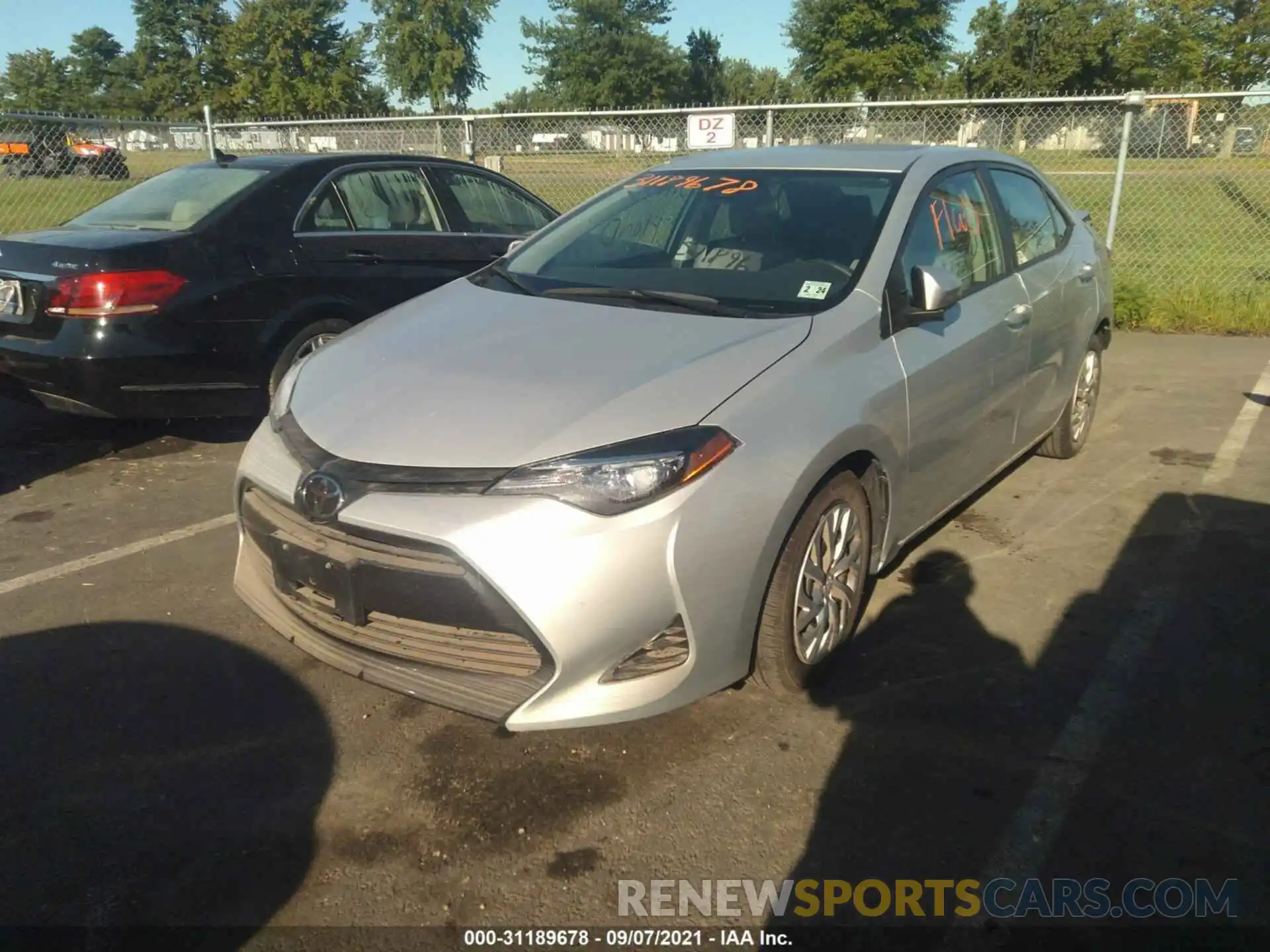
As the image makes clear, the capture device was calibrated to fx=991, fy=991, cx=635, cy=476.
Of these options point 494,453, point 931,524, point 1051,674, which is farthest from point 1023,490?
point 494,453

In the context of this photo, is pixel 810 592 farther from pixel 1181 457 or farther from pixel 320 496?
pixel 1181 457

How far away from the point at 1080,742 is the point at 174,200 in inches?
210

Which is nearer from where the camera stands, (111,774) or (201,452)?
(111,774)

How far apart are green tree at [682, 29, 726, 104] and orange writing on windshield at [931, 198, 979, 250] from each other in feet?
248

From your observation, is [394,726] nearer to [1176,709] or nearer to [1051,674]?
[1051,674]

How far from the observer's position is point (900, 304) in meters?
3.39

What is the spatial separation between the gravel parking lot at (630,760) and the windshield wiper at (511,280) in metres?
1.55

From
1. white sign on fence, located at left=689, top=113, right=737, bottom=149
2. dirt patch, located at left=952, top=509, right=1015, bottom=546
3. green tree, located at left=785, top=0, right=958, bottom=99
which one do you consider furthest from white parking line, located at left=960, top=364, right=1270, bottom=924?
green tree, located at left=785, top=0, right=958, bottom=99

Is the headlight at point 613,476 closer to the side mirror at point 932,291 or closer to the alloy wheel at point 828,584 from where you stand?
the alloy wheel at point 828,584

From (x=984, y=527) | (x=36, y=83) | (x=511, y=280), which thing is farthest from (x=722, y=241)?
(x=36, y=83)

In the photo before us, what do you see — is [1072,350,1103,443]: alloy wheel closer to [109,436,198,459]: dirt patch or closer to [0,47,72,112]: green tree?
[109,436,198,459]: dirt patch

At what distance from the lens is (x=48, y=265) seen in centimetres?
491

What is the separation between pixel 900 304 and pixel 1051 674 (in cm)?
134

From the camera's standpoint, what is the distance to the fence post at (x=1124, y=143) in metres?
8.52
